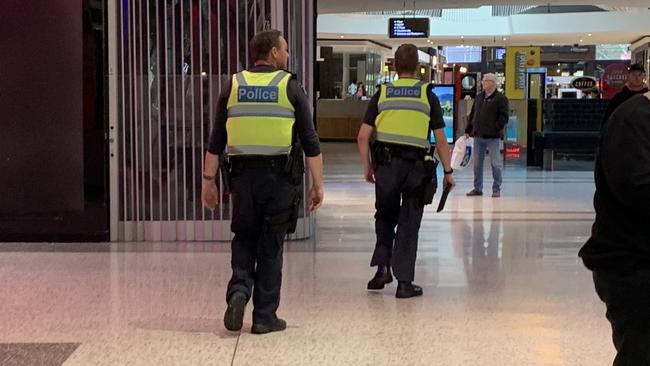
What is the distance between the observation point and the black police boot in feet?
20.0

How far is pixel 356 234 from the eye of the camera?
28.7 feet

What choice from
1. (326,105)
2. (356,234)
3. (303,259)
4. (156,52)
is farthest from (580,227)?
(326,105)

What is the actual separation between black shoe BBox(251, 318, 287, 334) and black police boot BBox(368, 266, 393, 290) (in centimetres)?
122

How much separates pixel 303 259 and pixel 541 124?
40.6ft

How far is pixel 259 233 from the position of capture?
493cm

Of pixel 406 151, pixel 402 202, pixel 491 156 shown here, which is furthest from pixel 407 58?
pixel 491 156

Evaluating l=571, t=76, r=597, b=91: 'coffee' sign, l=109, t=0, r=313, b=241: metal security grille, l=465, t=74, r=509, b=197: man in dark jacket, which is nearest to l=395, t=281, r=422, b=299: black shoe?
l=109, t=0, r=313, b=241: metal security grille

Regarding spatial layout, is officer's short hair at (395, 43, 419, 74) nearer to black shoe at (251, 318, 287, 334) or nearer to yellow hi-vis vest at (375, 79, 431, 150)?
yellow hi-vis vest at (375, 79, 431, 150)

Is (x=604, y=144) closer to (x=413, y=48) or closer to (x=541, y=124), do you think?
(x=413, y=48)

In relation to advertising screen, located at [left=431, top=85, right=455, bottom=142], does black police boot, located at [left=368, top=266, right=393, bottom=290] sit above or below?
below

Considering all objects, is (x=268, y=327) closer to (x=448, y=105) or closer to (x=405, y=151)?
(x=405, y=151)

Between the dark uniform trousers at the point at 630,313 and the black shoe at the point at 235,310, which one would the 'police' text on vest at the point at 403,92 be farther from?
the dark uniform trousers at the point at 630,313

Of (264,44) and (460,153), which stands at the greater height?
(264,44)

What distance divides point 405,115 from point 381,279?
1.19 metres
